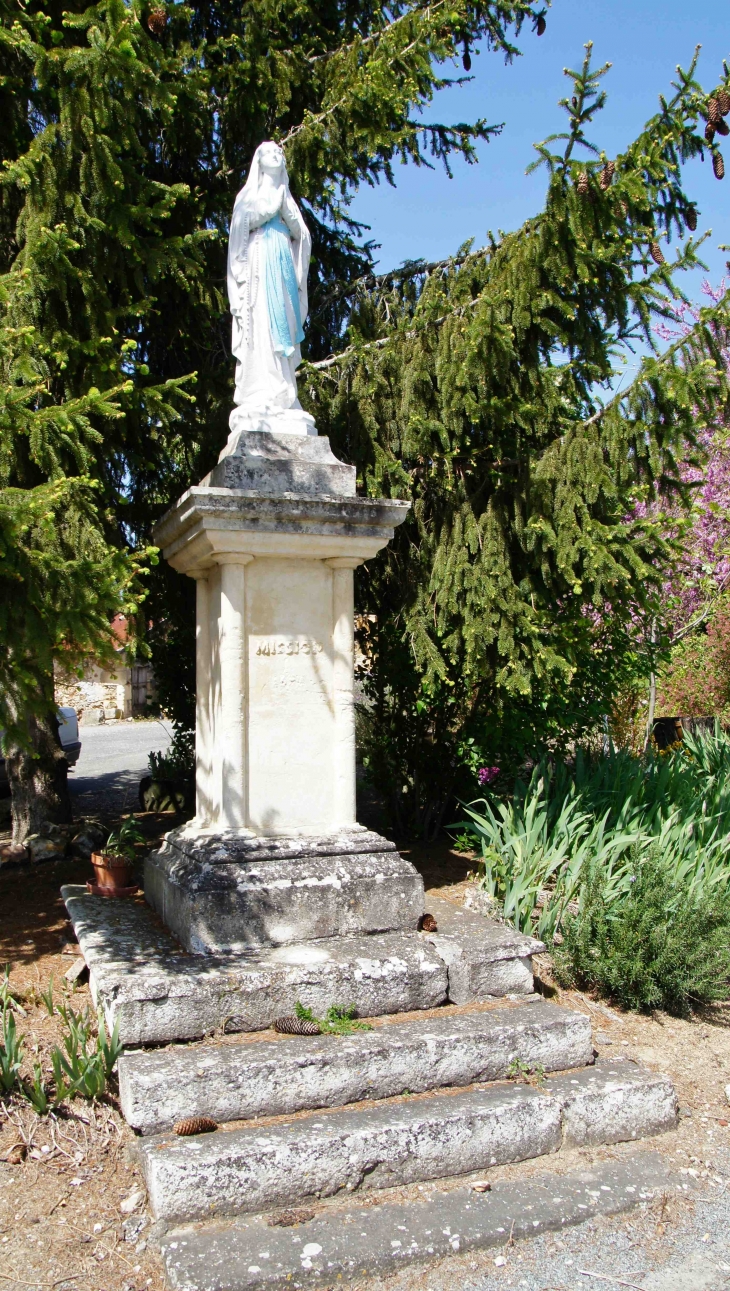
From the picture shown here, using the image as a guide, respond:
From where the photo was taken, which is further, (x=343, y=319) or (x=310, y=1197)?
(x=343, y=319)

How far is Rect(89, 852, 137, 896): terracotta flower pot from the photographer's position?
205 inches

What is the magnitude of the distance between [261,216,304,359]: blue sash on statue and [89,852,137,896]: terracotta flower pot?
2852 mm

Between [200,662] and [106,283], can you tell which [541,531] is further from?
[106,283]

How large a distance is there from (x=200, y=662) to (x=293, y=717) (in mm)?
704

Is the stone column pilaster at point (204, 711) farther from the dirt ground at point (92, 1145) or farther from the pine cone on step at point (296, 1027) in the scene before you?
the pine cone on step at point (296, 1027)

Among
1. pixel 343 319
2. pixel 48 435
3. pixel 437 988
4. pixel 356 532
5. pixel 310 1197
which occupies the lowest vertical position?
pixel 310 1197

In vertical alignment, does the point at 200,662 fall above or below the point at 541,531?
below

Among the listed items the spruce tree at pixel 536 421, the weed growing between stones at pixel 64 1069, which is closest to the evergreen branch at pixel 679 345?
the spruce tree at pixel 536 421

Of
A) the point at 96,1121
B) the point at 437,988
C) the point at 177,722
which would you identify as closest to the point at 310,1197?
the point at 96,1121

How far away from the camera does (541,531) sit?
5.59 meters

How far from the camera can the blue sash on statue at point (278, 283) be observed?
4938 mm

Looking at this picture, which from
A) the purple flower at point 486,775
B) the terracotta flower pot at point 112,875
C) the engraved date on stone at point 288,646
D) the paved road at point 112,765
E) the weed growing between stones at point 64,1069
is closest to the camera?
the weed growing between stones at point 64,1069

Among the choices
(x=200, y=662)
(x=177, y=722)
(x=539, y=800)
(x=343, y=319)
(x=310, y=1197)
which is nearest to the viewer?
(x=310, y=1197)

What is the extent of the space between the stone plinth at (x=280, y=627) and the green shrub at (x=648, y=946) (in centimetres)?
132
